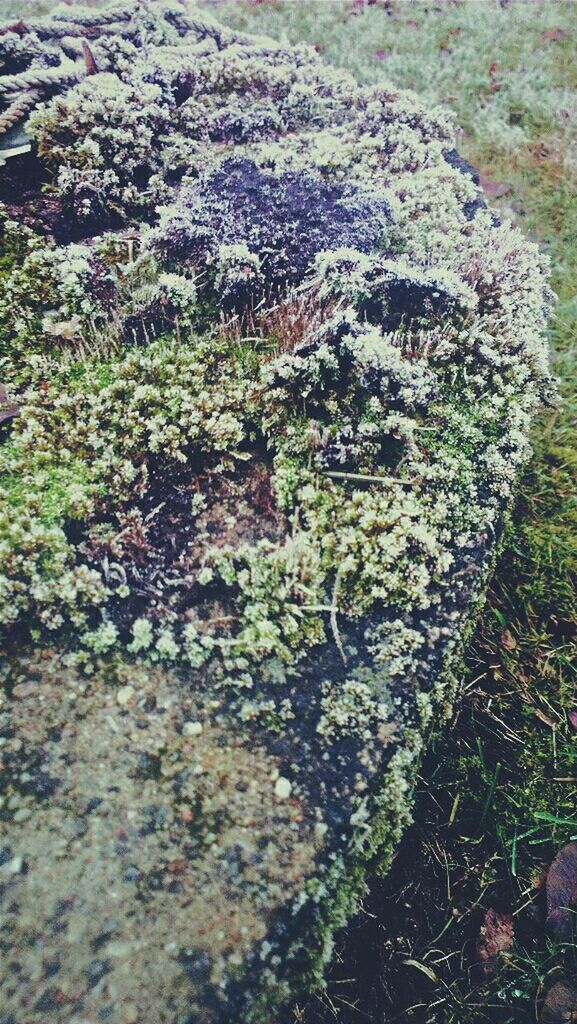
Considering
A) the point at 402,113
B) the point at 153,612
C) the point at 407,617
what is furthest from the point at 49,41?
the point at 407,617

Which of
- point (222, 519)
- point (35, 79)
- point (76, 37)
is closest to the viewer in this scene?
point (222, 519)

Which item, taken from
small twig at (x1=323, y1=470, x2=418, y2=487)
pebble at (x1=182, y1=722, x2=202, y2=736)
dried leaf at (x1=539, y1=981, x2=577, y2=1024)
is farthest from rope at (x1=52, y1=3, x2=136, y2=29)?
dried leaf at (x1=539, y1=981, x2=577, y2=1024)

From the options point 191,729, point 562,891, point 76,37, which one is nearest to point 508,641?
point 562,891

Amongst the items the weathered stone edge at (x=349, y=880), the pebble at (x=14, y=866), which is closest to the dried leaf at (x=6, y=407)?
the pebble at (x=14, y=866)

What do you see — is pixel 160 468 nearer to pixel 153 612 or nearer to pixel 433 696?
pixel 153 612

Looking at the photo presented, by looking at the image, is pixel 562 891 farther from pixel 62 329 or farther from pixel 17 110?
pixel 17 110

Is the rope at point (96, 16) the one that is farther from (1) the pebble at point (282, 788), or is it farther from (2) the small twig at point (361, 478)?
(1) the pebble at point (282, 788)
